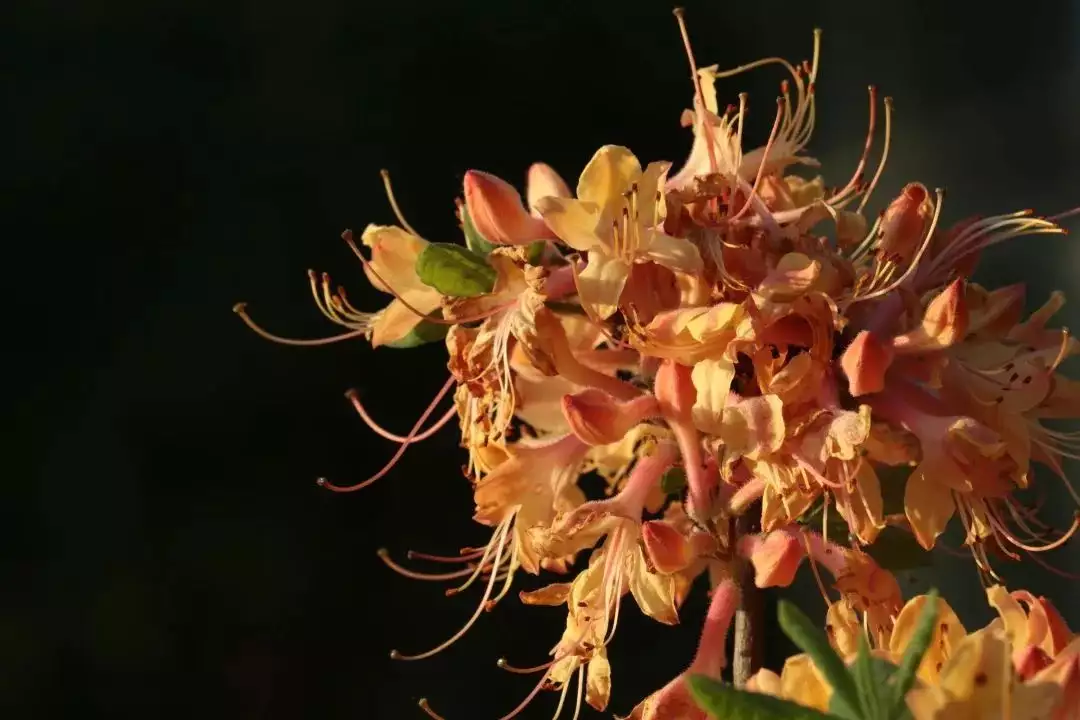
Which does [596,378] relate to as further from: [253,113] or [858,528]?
[253,113]

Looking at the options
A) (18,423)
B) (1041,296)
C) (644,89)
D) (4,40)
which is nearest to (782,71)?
(644,89)

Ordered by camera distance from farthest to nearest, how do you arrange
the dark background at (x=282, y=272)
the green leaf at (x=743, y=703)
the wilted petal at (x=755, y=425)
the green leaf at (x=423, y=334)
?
the dark background at (x=282, y=272) → the green leaf at (x=423, y=334) → the wilted petal at (x=755, y=425) → the green leaf at (x=743, y=703)

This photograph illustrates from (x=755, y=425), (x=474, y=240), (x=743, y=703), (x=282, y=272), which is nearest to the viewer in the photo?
(x=743, y=703)

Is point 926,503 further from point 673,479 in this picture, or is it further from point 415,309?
point 415,309

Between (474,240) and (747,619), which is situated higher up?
(474,240)

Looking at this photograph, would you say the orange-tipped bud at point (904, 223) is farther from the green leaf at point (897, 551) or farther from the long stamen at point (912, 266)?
the green leaf at point (897, 551)

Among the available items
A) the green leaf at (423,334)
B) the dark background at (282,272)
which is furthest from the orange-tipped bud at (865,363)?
the dark background at (282,272)

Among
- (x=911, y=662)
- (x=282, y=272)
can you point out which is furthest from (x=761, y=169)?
(x=282, y=272)

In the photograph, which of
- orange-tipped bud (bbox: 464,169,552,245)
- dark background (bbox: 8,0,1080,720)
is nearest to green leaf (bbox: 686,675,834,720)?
orange-tipped bud (bbox: 464,169,552,245)
